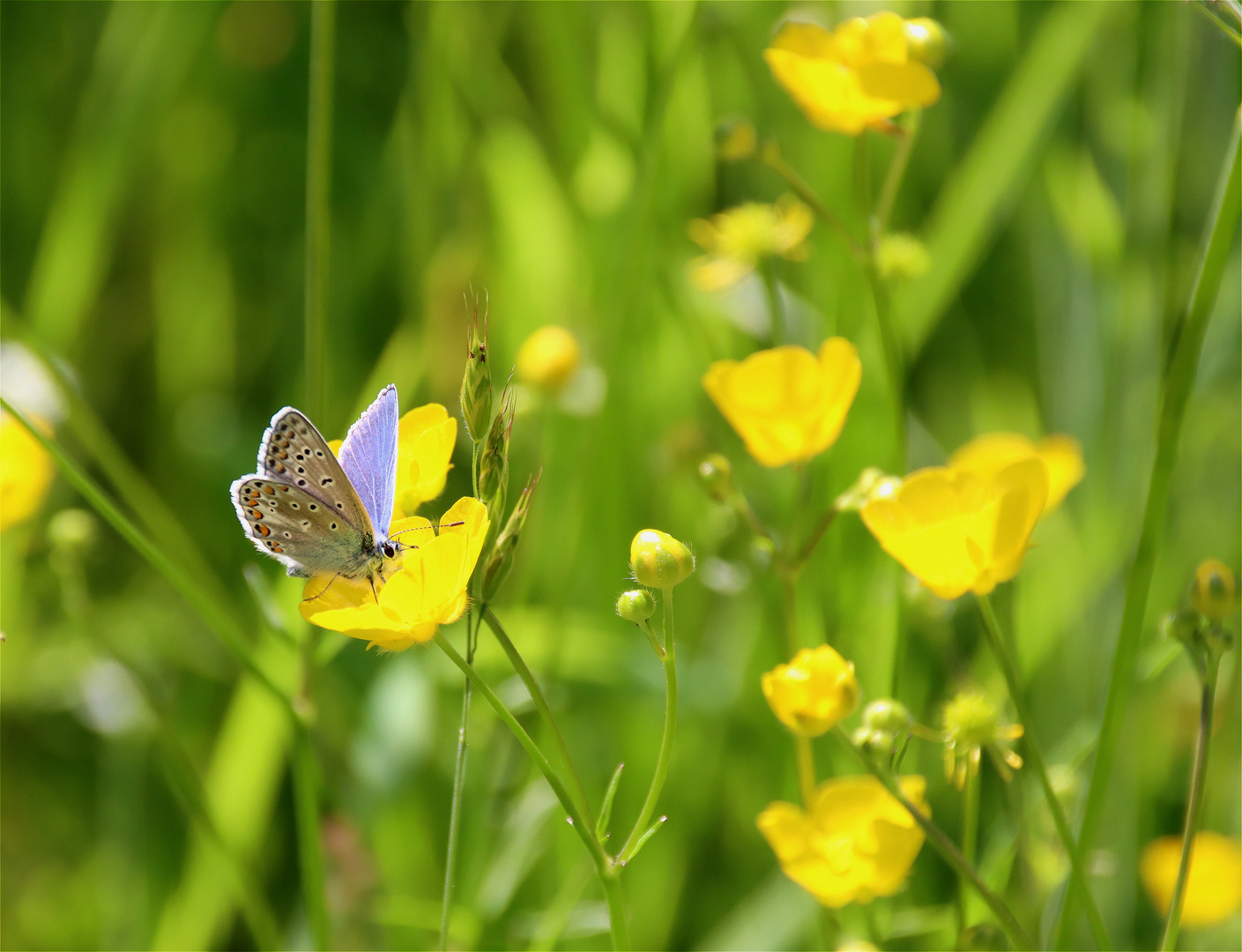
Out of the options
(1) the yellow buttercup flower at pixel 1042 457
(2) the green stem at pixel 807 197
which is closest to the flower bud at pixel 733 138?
(2) the green stem at pixel 807 197

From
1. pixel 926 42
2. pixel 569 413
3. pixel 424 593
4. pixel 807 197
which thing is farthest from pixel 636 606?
pixel 569 413

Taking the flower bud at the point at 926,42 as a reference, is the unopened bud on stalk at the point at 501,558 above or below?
below

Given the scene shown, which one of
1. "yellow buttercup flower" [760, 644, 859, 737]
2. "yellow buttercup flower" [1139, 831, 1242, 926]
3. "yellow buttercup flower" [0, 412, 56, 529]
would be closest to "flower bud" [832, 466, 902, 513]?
"yellow buttercup flower" [760, 644, 859, 737]

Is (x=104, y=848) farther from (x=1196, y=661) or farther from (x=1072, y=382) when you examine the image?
(x=1072, y=382)

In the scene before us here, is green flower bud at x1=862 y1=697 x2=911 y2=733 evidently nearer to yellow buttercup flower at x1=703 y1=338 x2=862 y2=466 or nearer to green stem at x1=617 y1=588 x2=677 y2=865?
green stem at x1=617 y1=588 x2=677 y2=865

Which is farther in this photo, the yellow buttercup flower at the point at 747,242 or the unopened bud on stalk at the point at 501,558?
the yellow buttercup flower at the point at 747,242

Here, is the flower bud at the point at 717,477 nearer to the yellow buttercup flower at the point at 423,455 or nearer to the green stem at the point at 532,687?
the yellow buttercup flower at the point at 423,455

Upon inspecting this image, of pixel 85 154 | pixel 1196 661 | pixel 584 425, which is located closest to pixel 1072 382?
pixel 584 425

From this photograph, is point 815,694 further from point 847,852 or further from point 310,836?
point 310,836
